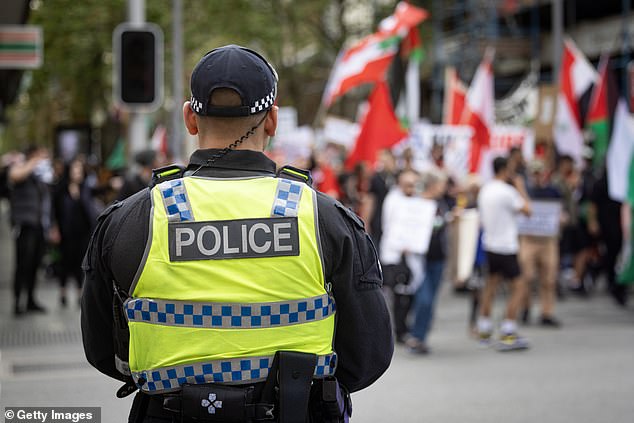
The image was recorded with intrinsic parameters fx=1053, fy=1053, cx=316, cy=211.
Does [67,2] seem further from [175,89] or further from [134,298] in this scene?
[134,298]

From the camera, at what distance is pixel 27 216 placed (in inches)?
490

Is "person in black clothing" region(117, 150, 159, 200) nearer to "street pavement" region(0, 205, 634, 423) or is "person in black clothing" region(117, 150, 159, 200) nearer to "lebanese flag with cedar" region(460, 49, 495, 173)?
"street pavement" region(0, 205, 634, 423)

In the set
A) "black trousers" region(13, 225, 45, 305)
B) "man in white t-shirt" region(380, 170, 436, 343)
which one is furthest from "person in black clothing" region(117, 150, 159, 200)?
"man in white t-shirt" region(380, 170, 436, 343)

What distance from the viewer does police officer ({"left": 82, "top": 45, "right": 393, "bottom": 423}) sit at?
8.91ft

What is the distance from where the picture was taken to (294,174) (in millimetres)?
2893

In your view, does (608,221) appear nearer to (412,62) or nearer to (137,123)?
(412,62)

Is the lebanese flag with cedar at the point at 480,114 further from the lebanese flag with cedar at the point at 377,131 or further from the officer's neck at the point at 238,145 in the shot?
the officer's neck at the point at 238,145

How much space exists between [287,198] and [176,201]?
0.29 meters

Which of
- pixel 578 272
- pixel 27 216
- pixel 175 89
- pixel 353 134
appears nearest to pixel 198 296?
pixel 27 216

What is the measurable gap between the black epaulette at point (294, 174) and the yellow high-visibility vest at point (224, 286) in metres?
0.09

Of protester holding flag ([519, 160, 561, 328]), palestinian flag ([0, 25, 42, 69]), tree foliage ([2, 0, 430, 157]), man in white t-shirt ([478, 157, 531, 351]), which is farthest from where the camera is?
tree foliage ([2, 0, 430, 157])

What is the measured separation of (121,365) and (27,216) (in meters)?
9.96

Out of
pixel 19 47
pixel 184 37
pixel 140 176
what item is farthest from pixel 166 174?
pixel 184 37

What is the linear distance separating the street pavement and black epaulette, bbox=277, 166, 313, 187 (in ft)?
14.0
